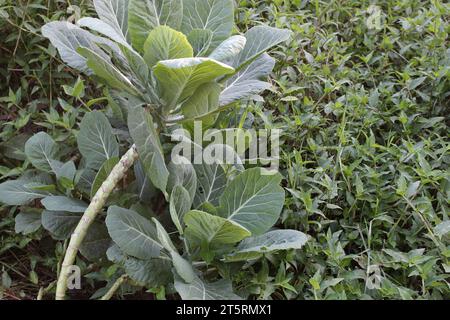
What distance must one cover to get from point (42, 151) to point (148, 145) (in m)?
0.48

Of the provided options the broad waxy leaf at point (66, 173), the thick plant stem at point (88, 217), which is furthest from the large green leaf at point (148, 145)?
the broad waxy leaf at point (66, 173)

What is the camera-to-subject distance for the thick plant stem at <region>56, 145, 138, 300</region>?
4.87ft

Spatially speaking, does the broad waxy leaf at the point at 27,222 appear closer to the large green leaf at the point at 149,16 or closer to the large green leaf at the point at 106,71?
the large green leaf at the point at 106,71

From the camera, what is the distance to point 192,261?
5.03ft

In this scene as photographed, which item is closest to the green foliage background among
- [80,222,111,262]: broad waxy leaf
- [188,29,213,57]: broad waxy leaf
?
[80,222,111,262]: broad waxy leaf

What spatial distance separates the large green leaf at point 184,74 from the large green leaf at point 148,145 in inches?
3.9

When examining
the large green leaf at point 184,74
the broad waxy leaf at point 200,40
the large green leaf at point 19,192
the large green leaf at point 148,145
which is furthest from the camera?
the large green leaf at point 19,192

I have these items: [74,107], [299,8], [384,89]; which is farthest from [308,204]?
[299,8]

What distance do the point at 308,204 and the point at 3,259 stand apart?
1.04 m

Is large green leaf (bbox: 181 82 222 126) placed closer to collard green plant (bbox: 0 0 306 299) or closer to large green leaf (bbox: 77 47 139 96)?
collard green plant (bbox: 0 0 306 299)

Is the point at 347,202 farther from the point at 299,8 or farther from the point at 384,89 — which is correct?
the point at 299,8

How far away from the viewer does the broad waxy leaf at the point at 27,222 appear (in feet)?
5.39

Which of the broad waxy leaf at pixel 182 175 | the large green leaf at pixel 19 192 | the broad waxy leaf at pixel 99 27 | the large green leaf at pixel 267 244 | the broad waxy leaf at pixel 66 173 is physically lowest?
the large green leaf at pixel 267 244

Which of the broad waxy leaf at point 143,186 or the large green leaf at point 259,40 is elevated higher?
the large green leaf at point 259,40
